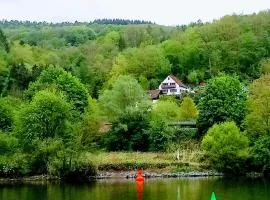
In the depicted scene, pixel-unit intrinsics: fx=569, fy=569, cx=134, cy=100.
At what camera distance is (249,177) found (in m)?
56.6

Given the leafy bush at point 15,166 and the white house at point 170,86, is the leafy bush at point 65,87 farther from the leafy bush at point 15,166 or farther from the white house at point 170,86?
the white house at point 170,86

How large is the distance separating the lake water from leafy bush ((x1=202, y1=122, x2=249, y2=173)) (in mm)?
4432

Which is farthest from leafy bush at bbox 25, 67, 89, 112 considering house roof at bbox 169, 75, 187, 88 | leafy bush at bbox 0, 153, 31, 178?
house roof at bbox 169, 75, 187, 88

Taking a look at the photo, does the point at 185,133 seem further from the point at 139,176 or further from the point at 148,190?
the point at 148,190

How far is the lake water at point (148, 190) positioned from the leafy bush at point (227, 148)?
4432 millimetres

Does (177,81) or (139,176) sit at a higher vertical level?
(177,81)

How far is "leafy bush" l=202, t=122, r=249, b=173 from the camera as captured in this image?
5791cm

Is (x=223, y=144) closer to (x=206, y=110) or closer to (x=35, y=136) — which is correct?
(x=206, y=110)

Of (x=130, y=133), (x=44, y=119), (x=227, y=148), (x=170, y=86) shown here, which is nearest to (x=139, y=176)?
(x=227, y=148)

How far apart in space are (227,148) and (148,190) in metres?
15.1

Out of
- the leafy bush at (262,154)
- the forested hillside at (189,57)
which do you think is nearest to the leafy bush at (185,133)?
the leafy bush at (262,154)

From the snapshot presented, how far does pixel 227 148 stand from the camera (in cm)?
5775

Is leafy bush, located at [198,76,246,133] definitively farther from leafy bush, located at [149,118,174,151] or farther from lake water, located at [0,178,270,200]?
lake water, located at [0,178,270,200]

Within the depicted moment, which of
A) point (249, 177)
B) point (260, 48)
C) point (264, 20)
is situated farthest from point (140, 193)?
point (264, 20)
